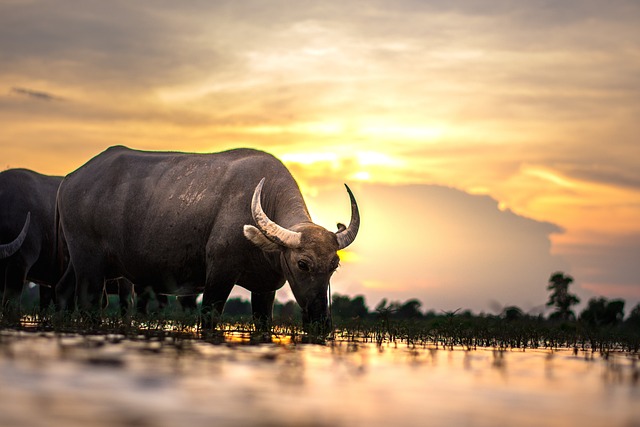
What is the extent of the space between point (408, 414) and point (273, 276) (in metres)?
6.76

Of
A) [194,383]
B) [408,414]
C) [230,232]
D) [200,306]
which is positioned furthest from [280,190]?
[408,414]

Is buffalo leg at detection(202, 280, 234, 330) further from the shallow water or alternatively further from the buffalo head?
the shallow water

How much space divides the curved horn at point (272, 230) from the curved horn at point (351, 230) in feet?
1.87

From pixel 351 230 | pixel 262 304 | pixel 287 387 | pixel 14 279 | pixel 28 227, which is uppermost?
pixel 28 227

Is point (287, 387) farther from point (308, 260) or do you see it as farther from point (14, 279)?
point (14, 279)

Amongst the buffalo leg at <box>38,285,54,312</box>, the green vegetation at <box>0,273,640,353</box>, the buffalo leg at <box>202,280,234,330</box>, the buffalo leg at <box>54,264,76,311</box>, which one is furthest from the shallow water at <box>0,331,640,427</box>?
the buffalo leg at <box>38,285,54,312</box>

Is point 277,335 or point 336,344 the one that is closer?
point 336,344

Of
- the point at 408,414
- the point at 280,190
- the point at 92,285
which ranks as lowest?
the point at 408,414

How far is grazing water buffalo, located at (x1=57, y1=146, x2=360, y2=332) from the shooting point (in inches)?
366

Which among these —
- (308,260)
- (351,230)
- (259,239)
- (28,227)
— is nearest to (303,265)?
(308,260)

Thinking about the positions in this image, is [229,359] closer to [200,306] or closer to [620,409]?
[620,409]

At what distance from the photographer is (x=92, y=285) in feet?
37.7

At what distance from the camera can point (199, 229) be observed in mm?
10625

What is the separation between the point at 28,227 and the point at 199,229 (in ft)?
20.4
